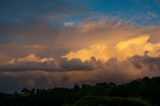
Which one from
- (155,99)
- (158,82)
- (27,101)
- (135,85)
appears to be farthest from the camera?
(27,101)

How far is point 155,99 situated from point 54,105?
35.2 m

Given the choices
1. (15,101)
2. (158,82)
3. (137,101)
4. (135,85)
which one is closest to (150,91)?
(158,82)

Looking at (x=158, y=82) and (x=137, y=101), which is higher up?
(x=158, y=82)

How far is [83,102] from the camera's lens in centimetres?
4734

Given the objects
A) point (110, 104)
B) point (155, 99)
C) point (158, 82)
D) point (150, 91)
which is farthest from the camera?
point (158, 82)

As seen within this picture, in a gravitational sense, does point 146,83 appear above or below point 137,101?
above

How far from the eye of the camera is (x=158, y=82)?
98312mm

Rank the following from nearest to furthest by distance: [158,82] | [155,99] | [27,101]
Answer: [155,99], [158,82], [27,101]

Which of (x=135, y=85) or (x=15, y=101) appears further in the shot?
(x=15, y=101)

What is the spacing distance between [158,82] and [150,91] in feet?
42.9

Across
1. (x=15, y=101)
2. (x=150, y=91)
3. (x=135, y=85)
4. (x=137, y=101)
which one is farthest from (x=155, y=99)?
(x=15, y=101)

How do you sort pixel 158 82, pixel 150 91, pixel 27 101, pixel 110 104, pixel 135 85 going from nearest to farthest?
pixel 110 104, pixel 150 91, pixel 158 82, pixel 135 85, pixel 27 101

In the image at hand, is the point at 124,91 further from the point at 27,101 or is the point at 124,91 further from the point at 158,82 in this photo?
the point at 27,101

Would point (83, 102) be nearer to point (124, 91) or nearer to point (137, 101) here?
point (137, 101)
